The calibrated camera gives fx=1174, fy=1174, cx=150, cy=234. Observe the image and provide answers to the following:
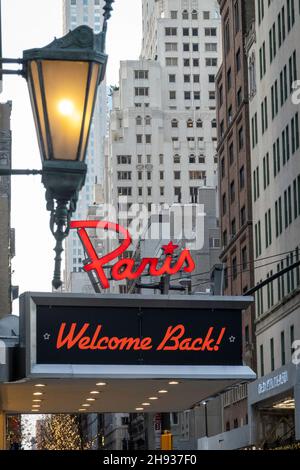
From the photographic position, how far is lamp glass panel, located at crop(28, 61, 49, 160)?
23.3 feet

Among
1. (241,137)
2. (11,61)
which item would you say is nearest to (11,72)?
(11,61)

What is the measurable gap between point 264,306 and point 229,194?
60.4ft

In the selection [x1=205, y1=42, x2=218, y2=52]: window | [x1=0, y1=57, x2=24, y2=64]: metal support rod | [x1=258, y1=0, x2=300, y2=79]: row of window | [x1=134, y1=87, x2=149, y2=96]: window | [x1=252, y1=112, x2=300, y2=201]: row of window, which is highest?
[x1=205, y1=42, x2=218, y2=52]: window

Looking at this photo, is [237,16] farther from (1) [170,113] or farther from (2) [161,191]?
(1) [170,113]

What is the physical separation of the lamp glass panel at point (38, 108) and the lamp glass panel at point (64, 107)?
0.15ft

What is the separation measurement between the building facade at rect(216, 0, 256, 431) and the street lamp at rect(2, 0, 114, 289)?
7920cm

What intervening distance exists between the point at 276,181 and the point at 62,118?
71421 mm

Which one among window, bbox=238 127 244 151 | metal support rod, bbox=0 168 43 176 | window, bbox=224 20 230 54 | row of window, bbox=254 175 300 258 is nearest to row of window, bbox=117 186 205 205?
window, bbox=224 20 230 54

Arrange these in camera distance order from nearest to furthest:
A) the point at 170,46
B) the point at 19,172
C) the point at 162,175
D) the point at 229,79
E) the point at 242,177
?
the point at 19,172 → the point at 242,177 → the point at 229,79 → the point at 162,175 → the point at 170,46

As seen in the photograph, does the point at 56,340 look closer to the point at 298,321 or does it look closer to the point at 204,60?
the point at 298,321

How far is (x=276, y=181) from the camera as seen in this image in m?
77.9

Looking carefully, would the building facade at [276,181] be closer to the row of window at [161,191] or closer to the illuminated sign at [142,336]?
the illuminated sign at [142,336]

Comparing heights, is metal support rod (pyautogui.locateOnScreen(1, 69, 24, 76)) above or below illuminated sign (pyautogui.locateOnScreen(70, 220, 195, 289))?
below

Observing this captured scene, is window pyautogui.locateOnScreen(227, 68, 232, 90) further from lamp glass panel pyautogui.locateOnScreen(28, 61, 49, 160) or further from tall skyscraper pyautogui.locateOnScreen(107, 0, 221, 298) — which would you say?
lamp glass panel pyautogui.locateOnScreen(28, 61, 49, 160)
